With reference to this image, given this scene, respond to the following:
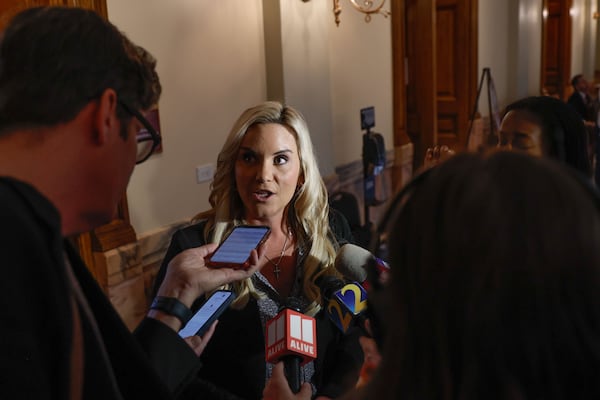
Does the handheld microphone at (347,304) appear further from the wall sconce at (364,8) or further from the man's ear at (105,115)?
the wall sconce at (364,8)

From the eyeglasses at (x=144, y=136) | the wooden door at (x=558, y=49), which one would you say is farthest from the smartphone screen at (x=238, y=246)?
the wooden door at (x=558, y=49)

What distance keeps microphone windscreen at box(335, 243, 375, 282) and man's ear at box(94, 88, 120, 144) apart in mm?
952

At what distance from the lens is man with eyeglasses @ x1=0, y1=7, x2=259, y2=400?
2.80ft

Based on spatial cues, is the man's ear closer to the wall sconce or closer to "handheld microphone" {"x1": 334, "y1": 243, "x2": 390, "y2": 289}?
"handheld microphone" {"x1": 334, "y1": 243, "x2": 390, "y2": 289}

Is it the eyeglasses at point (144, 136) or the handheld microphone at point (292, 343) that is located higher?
the eyeglasses at point (144, 136)

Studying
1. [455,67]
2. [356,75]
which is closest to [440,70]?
[455,67]

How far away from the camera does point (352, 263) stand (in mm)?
1850

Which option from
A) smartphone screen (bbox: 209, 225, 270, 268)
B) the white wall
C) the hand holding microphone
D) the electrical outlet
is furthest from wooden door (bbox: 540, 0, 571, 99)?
the hand holding microphone

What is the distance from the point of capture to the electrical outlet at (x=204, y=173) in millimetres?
3887

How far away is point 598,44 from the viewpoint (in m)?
15.1

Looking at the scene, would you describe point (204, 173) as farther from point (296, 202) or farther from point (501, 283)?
point (501, 283)

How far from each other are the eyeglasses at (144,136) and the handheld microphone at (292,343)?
477 mm

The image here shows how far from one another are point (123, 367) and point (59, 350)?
0.26 metres

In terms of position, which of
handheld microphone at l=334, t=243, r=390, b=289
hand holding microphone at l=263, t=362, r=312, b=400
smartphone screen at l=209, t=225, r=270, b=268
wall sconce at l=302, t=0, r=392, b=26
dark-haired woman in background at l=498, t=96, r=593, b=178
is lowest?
hand holding microphone at l=263, t=362, r=312, b=400
